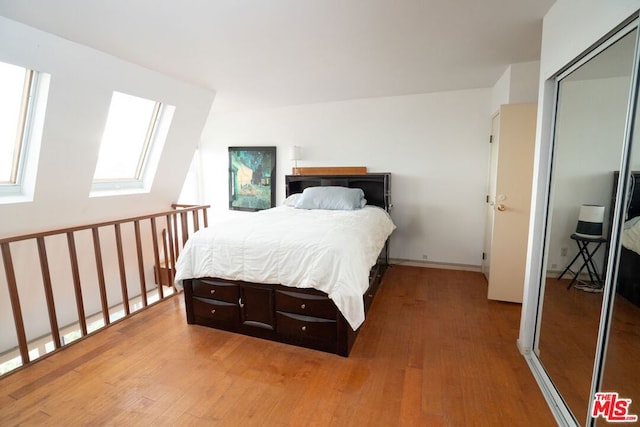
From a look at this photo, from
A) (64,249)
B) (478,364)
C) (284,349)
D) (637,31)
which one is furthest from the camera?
(64,249)

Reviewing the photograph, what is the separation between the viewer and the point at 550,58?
70.9 inches

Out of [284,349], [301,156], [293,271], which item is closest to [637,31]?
[293,271]

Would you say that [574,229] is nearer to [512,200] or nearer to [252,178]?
[512,200]

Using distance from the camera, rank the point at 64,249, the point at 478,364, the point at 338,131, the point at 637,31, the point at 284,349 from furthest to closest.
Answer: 1. the point at 338,131
2. the point at 64,249
3. the point at 284,349
4. the point at 478,364
5. the point at 637,31

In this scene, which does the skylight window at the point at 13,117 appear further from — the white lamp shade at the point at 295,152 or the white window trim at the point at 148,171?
the white lamp shade at the point at 295,152

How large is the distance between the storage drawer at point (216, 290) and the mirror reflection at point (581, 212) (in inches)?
87.6

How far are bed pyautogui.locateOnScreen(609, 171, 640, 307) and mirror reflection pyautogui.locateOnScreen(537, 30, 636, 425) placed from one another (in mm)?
104

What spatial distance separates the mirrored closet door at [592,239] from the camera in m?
1.24

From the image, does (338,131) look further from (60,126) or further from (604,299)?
(604,299)

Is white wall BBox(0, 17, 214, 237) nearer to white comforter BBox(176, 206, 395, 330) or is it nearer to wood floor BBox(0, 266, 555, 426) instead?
wood floor BBox(0, 266, 555, 426)

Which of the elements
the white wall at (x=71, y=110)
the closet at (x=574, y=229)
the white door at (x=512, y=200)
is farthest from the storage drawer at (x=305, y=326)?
the white wall at (x=71, y=110)

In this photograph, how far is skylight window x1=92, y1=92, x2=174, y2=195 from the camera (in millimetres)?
3424

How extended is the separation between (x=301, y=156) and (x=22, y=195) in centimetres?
312

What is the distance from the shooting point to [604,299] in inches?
51.8
